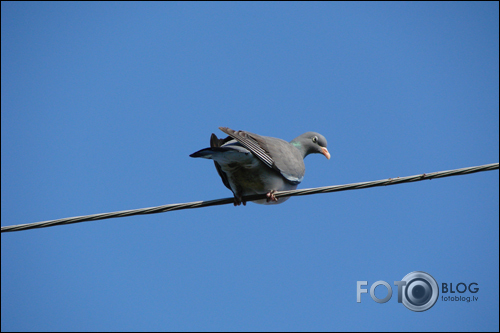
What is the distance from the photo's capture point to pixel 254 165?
6.48 m

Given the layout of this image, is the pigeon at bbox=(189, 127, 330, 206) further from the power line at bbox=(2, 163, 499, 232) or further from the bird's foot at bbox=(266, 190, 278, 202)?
the power line at bbox=(2, 163, 499, 232)

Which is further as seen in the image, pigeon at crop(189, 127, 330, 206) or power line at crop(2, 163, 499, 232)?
pigeon at crop(189, 127, 330, 206)

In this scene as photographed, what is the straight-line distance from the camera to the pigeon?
620cm

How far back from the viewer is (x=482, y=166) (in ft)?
15.4

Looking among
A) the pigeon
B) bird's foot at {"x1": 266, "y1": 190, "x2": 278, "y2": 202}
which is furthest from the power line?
bird's foot at {"x1": 266, "y1": 190, "x2": 278, "y2": 202}

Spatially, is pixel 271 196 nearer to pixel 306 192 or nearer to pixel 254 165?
pixel 254 165

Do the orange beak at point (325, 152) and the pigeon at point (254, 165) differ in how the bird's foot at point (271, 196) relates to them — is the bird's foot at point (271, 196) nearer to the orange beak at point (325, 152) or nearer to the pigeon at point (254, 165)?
the pigeon at point (254, 165)

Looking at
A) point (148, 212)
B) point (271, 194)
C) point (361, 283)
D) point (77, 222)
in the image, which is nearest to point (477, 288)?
point (361, 283)

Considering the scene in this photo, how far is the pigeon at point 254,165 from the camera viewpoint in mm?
6203

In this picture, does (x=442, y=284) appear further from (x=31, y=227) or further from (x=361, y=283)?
(x=31, y=227)

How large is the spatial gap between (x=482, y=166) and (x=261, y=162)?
9.40 ft

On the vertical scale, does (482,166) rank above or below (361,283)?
above

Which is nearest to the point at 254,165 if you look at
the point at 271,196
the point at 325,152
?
the point at 271,196

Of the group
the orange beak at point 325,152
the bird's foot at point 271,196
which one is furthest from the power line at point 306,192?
the orange beak at point 325,152
